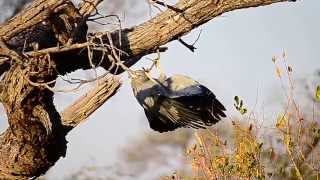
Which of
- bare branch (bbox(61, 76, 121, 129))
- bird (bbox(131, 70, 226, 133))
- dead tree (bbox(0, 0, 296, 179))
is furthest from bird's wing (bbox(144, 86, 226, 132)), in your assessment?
bare branch (bbox(61, 76, 121, 129))

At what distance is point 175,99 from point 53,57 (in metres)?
0.89

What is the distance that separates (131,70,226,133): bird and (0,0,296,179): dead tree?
0.29 metres

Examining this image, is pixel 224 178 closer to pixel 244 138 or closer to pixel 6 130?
Result: pixel 244 138

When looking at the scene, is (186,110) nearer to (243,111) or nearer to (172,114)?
(172,114)

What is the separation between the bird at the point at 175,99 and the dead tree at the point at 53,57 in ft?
0.97

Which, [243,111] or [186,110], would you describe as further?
[243,111]

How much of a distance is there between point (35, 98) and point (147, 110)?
82cm

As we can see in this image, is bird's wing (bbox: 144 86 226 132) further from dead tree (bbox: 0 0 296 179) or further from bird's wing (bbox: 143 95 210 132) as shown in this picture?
dead tree (bbox: 0 0 296 179)

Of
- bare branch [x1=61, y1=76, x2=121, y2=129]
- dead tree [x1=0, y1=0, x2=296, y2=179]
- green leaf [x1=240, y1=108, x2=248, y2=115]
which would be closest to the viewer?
dead tree [x1=0, y1=0, x2=296, y2=179]

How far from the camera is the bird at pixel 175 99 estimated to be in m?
2.33

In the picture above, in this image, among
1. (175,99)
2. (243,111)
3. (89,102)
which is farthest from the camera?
(243,111)

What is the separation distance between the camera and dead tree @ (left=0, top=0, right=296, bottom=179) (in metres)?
2.69

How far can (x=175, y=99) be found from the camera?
232cm

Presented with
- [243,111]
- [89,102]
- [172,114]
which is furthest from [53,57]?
[243,111]
